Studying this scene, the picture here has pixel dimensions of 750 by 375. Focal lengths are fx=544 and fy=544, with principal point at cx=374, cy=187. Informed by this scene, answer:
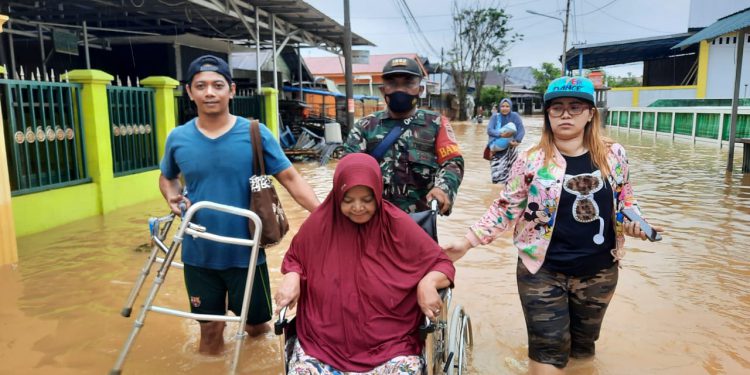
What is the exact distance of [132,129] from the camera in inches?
318

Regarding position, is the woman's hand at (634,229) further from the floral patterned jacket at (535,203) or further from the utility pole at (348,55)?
the utility pole at (348,55)

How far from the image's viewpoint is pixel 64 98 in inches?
266

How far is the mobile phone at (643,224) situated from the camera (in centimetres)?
238

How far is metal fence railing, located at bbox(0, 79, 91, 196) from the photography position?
5887 mm

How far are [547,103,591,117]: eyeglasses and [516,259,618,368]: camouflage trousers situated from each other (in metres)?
0.73

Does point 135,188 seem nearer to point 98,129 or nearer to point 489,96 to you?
point 98,129

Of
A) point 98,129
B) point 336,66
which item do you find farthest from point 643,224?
point 336,66

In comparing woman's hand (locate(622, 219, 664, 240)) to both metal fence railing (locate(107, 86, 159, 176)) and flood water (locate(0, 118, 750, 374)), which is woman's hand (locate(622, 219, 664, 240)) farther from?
metal fence railing (locate(107, 86, 159, 176))

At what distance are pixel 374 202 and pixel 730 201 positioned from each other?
7.98m

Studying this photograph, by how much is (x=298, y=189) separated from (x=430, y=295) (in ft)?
3.68

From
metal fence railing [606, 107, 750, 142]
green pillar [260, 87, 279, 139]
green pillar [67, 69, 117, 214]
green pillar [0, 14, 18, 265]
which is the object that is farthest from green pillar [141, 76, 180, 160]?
metal fence railing [606, 107, 750, 142]

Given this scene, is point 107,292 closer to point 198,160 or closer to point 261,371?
point 261,371

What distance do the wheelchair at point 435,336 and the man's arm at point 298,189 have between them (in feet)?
2.07

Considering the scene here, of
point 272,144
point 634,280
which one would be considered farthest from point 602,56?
point 272,144
